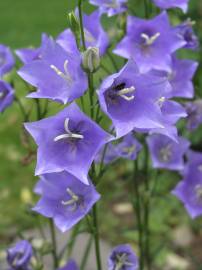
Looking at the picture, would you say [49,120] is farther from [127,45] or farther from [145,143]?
[145,143]

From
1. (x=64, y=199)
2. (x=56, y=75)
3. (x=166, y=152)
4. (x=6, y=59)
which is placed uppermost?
(x=56, y=75)

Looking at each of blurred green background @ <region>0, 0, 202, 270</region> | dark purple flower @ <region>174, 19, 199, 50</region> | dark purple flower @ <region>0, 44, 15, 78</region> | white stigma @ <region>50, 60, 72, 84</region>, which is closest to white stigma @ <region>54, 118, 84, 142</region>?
white stigma @ <region>50, 60, 72, 84</region>

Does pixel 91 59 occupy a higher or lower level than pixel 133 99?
higher

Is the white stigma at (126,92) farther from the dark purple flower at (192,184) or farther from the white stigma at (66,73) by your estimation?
the dark purple flower at (192,184)

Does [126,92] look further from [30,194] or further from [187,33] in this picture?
[30,194]

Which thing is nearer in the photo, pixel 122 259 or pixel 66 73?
pixel 66 73

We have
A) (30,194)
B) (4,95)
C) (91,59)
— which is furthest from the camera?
(30,194)

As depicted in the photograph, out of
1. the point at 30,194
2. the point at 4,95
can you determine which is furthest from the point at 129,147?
the point at 30,194
